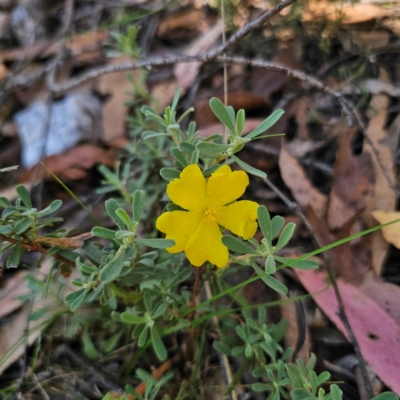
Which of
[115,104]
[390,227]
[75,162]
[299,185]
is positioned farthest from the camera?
[115,104]

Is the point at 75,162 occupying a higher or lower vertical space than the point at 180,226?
lower

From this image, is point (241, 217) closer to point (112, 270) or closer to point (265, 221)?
point (265, 221)

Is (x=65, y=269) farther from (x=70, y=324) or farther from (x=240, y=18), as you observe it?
(x=240, y=18)

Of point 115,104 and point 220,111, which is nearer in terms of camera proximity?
point 220,111

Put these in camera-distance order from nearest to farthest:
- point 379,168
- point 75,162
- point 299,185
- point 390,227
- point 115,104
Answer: point 390,227
point 379,168
point 299,185
point 75,162
point 115,104

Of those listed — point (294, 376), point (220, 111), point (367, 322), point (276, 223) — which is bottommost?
point (367, 322)

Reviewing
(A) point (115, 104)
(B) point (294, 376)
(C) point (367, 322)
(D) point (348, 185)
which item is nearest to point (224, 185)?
(B) point (294, 376)

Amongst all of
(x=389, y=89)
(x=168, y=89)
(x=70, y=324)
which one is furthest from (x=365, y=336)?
(x=168, y=89)
